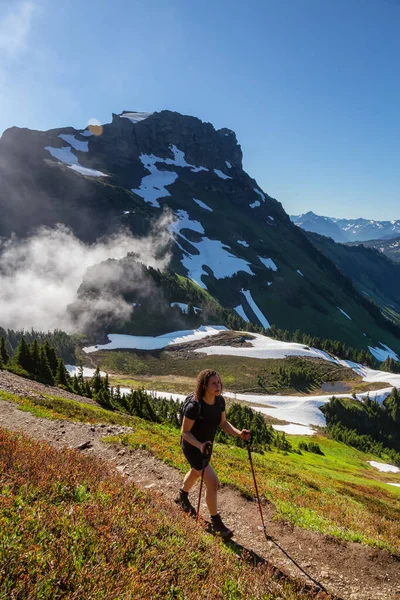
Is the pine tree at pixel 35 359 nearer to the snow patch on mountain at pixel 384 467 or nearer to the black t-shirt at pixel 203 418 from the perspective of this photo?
the black t-shirt at pixel 203 418

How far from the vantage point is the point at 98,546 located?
16.3 ft

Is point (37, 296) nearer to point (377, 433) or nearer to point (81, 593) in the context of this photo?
point (377, 433)

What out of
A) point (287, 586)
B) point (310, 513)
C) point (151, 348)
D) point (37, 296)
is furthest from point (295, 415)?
point (37, 296)

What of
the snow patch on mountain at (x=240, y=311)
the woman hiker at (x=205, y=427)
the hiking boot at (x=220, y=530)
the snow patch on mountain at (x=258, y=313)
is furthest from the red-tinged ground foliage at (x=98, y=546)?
the snow patch on mountain at (x=258, y=313)

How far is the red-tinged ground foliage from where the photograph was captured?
4113 mm

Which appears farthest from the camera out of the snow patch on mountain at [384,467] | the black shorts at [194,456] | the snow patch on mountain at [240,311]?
the snow patch on mountain at [240,311]

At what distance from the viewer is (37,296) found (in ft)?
534

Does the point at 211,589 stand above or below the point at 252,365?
above

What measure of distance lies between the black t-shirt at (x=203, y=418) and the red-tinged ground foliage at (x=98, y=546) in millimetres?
1747

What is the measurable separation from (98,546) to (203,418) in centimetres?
341

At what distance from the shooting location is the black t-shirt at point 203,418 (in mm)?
7773

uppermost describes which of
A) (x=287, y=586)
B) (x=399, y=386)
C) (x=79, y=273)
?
(x=79, y=273)

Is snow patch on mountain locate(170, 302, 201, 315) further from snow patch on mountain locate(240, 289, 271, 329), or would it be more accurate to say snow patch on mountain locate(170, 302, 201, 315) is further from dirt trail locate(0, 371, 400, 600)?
dirt trail locate(0, 371, 400, 600)

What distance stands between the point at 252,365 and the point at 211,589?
110 meters
